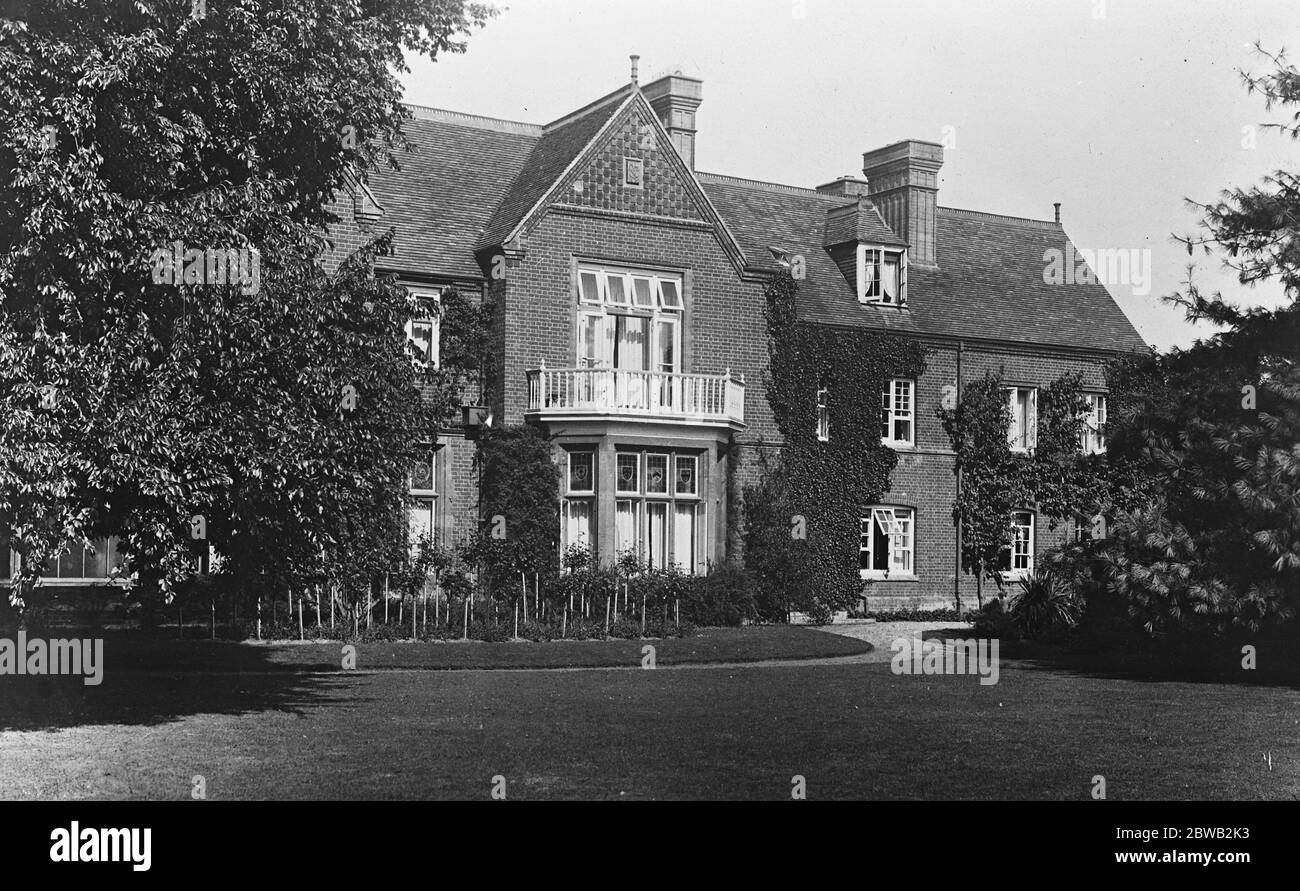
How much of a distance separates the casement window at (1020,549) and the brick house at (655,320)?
3.4 inches

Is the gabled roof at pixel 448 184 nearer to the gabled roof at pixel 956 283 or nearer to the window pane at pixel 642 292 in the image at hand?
the window pane at pixel 642 292

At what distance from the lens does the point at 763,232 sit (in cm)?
3697

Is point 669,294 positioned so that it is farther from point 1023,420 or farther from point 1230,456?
point 1230,456

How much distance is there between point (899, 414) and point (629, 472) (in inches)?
342

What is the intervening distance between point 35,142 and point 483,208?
65.5 ft

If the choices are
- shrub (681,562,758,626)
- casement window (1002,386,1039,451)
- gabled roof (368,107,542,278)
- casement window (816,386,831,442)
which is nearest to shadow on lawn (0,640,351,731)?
shrub (681,562,758,626)

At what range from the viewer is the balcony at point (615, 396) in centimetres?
2992

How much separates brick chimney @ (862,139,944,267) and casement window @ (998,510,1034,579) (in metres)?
7.05

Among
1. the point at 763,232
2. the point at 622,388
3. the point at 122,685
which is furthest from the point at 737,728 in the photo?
the point at 763,232

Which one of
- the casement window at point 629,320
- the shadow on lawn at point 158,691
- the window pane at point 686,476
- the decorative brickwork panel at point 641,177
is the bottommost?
the shadow on lawn at point 158,691

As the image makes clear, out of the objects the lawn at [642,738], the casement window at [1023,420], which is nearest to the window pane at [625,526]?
the lawn at [642,738]

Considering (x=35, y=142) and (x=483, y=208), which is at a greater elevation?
(x=483, y=208)

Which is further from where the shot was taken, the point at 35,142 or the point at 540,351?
the point at 540,351

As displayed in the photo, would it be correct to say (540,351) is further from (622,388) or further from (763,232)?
(763,232)
